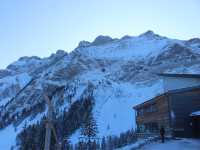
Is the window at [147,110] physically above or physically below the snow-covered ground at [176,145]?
above

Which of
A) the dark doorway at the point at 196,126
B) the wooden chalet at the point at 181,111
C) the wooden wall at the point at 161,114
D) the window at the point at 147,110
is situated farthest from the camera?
the window at the point at 147,110

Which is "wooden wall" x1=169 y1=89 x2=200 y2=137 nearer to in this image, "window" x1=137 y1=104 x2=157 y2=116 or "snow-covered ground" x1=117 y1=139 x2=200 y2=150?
"snow-covered ground" x1=117 y1=139 x2=200 y2=150

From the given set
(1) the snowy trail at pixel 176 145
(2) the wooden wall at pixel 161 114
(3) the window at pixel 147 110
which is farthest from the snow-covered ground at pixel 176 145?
(3) the window at pixel 147 110

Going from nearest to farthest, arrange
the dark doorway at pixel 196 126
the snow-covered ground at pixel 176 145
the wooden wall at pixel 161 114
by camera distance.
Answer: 1. the snow-covered ground at pixel 176 145
2. the dark doorway at pixel 196 126
3. the wooden wall at pixel 161 114

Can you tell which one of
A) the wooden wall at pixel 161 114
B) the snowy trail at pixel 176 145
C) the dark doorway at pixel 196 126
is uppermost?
the wooden wall at pixel 161 114

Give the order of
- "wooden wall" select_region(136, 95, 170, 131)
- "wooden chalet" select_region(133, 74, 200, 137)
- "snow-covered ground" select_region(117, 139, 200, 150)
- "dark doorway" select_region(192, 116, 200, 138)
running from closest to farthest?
1. "snow-covered ground" select_region(117, 139, 200, 150)
2. "dark doorway" select_region(192, 116, 200, 138)
3. "wooden chalet" select_region(133, 74, 200, 137)
4. "wooden wall" select_region(136, 95, 170, 131)

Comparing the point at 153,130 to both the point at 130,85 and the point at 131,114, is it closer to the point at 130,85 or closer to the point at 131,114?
the point at 131,114

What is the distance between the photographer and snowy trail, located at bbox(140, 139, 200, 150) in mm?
30717

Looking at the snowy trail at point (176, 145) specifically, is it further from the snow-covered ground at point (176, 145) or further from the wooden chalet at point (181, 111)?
the wooden chalet at point (181, 111)

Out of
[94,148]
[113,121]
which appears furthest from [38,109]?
[94,148]

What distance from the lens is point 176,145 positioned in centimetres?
3188

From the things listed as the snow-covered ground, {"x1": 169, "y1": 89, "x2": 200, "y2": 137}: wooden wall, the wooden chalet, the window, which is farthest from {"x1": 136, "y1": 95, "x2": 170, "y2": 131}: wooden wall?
the snow-covered ground

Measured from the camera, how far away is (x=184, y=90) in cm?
3800

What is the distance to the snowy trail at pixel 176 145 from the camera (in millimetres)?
30717
